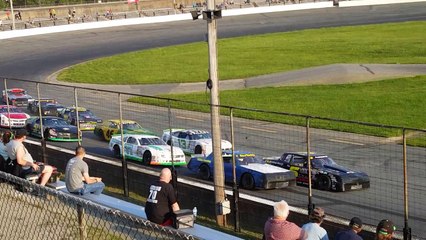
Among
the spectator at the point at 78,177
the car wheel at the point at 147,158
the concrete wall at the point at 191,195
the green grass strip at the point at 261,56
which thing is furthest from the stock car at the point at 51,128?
the green grass strip at the point at 261,56

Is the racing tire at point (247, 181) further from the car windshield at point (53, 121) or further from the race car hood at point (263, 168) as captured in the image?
the car windshield at point (53, 121)

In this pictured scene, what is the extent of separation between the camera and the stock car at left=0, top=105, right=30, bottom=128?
25219 mm

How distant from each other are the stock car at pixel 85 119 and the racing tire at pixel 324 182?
326 inches

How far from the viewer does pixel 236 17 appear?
Result: 8544 centimetres

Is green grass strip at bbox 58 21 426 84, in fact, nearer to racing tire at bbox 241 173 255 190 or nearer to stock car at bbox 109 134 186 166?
stock car at bbox 109 134 186 166

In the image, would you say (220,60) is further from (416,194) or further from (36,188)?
(36,188)

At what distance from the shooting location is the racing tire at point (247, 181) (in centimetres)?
2058

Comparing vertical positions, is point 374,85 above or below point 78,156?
below

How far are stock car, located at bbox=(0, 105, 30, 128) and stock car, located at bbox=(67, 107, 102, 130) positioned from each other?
1.45m

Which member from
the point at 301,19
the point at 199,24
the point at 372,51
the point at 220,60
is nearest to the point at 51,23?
→ the point at 199,24

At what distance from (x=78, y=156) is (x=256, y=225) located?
4382mm

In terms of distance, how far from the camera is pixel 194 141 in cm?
2434

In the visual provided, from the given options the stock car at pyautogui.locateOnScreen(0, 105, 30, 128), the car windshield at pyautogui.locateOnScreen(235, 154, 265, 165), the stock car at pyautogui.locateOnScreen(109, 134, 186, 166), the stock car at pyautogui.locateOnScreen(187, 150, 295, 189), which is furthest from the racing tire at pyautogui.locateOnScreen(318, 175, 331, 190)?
the stock car at pyautogui.locateOnScreen(0, 105, 30, 128)

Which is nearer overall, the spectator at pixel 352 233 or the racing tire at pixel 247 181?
the spectator at pixel 352 233
